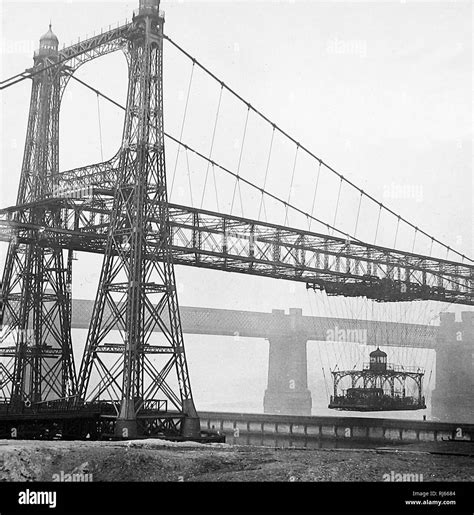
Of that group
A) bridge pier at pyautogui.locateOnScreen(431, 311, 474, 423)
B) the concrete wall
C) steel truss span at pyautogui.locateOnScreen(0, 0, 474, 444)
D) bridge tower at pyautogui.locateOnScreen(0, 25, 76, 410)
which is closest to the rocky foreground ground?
steel truss span at pyautogui.locateOnScreen(0, 0, 474, 444)

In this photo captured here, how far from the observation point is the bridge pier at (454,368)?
7525cm

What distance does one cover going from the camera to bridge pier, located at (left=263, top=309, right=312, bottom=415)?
2810 inches

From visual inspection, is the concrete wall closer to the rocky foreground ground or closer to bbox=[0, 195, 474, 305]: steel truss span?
bbox=[0, 195, 474, 305]: steel truss span

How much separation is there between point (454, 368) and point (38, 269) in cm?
5647

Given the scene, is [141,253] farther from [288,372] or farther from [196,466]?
[288,372]

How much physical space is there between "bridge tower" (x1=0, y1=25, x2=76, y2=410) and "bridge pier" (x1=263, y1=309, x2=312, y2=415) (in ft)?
130

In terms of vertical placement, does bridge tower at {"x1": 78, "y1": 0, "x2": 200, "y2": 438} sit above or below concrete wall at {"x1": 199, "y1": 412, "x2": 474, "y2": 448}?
above

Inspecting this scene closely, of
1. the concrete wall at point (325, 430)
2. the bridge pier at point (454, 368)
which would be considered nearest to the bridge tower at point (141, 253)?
the concrete wall at point (325, 430)

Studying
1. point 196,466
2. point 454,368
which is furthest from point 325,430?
point 196,466

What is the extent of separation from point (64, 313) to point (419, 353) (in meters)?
83.1

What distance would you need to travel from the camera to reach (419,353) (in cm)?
10825
